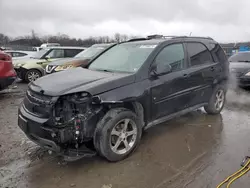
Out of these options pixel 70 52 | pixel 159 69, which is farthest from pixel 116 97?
pixel 70 52

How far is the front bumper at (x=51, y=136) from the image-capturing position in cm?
282

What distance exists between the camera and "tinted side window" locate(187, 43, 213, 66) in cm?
446

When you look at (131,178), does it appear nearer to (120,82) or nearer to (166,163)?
(166,163)

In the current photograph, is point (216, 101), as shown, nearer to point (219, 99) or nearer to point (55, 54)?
point (219, 99)

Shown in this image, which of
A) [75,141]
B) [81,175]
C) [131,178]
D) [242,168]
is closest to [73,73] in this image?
[75,141]

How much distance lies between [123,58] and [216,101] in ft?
8.62

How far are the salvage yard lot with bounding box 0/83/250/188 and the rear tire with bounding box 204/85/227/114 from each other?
587 millimetres

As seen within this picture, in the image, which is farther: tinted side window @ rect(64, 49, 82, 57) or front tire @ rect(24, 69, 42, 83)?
tinted side window @ rect(64, 49, 82, 57)

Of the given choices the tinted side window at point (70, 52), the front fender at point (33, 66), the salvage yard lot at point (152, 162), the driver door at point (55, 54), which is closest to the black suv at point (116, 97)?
A: the salvage yard lot at point (152, 162)

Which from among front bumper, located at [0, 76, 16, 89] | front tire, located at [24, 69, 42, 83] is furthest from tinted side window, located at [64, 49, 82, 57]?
front bumper, located at [0, 76, 16, 89]

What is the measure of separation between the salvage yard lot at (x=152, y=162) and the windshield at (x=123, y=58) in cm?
139

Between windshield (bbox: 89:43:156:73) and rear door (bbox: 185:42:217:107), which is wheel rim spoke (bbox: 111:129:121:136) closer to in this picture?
windshield (bbox: 89:43:156:73)

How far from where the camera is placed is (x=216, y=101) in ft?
17.2

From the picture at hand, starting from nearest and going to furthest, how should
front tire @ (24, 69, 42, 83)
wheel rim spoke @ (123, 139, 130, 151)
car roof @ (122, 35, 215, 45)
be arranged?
1. wheel rim spoke @ (123, 139, 130, 151)
2. car roof @ (122, 35, 215, 45)
3. front tire @ (24, 69, 42, 83)
